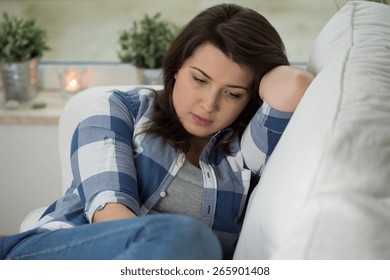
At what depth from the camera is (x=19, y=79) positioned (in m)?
2.22

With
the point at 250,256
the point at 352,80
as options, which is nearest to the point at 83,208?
the point at 250,256

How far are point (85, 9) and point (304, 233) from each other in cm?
203

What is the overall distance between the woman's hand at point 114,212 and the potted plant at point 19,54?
1.29 meters

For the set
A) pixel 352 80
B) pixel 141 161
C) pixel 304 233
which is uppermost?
pixel 352 80

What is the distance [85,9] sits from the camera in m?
2.45

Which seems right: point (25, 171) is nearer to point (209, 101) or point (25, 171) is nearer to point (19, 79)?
point (19, 79)

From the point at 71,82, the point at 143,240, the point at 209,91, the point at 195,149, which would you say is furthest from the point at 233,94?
the point at 71,82

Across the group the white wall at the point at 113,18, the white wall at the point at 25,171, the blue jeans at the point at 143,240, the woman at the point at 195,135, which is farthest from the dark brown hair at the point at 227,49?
the white wall at the point at 113,18

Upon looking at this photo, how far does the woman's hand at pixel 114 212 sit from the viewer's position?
108cm

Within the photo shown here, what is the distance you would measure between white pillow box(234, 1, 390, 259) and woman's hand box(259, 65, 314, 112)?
0.09 m

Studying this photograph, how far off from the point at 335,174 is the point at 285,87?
0.48 m

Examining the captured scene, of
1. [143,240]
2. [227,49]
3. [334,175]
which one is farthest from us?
[227,49]

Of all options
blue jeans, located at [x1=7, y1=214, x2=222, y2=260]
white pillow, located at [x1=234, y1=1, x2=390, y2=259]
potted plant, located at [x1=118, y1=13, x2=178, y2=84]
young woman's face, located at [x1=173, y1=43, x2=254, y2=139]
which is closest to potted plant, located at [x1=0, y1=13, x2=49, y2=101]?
Result: potted plant, located at [x1=118, y1=13, x2=178, y2=84]
